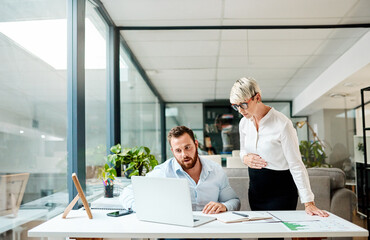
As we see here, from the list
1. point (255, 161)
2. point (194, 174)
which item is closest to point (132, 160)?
point (194, 174)

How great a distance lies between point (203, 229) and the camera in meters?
1.56

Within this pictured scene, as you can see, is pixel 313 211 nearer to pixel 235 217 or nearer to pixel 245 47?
pixel 235 217

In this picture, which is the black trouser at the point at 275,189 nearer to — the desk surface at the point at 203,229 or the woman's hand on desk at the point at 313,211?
the woman's hand on desk at the point at 313,211

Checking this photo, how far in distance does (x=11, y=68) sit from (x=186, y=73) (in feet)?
13.0

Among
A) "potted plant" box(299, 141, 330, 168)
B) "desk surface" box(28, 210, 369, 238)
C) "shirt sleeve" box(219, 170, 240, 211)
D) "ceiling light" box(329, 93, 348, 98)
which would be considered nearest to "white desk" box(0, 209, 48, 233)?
"desk surface" box(28, 210, 369, 238)

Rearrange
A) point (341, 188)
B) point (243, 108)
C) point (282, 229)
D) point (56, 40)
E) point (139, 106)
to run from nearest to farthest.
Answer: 1. point (282, 229)
2. point (243, 108)
3. point (56, 40)
4. point (341, 188)
5. point (139, 106)

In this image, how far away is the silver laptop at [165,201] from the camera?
1.57 meters

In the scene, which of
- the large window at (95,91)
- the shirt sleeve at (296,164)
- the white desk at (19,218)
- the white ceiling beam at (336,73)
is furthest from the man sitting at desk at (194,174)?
the white ceiling beam at (336,73)

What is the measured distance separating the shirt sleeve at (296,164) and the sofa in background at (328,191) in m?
1.29

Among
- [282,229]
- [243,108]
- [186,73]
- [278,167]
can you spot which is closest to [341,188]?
[278,167]

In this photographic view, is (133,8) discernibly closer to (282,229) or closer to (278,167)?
(278,167)

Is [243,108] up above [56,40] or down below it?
below

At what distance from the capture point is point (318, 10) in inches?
144

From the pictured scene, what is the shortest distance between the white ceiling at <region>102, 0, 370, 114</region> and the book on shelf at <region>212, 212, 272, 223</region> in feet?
7.38
